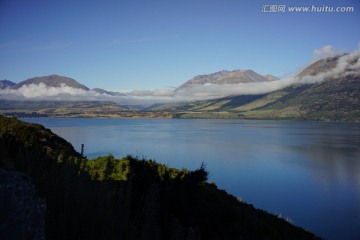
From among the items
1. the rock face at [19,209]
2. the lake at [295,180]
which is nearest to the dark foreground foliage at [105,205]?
the rock face at [19,209]

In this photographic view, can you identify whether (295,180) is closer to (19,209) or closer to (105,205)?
(105,205)

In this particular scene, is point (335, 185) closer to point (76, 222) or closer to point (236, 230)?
point (236, 230)

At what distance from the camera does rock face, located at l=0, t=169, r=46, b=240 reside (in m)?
2.40

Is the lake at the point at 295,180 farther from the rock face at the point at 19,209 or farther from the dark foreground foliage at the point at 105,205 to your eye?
the rock face at the point at 19,209

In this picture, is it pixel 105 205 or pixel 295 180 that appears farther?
pixel 295 180

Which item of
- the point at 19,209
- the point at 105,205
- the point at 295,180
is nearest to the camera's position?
the point at 19,209

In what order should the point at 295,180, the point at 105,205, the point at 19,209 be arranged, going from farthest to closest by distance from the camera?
the point at 295,180, the point at 105,205, the point at 19,209

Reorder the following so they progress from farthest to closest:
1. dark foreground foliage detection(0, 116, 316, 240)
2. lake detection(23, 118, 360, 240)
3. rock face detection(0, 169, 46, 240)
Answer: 1. lake detection(23, 118, 360, 240)
2. dark foreground foliage detection(0, 116, 316, 240)
3. rock face detection(0, 169, 46, 240)

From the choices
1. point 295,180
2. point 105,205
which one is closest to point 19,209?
point 105,205

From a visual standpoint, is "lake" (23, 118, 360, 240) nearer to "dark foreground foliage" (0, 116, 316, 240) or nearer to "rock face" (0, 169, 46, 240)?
"dark foreground foliage" (0, 116, 316, 240)

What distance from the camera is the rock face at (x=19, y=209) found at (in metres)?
2.40

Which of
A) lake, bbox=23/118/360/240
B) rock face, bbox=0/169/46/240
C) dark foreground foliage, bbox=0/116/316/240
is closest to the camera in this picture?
rock face, bbox=0/169/46/240

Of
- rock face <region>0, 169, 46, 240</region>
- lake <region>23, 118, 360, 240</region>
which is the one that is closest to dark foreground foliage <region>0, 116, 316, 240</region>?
rock face <region>0, 169, 46, 240</region>

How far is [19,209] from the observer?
8.06 feet
